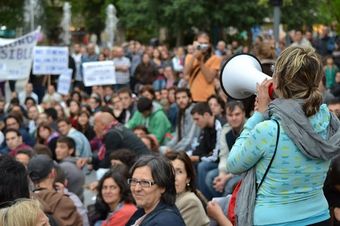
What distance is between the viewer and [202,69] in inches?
497

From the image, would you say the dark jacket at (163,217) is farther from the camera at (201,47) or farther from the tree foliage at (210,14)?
the tree foliage at (210,14)

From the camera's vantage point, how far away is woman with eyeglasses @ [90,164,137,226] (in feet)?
21.0

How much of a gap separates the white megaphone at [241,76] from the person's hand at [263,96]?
16cm

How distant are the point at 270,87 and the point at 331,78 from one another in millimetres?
13904

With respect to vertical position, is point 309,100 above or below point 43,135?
above

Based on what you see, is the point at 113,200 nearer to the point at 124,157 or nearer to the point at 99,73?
the point at 124,157

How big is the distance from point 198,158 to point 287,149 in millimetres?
6328

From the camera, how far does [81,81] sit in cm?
2106

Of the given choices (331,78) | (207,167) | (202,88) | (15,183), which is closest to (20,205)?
(15,183)

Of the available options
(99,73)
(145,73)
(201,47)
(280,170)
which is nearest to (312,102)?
(280,170)

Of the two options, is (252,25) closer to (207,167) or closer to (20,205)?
(207,167)

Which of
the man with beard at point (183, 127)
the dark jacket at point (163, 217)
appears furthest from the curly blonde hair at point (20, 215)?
the man with beard at point (183, 127)

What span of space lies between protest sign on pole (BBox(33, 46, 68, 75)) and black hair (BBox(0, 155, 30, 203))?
12.9m

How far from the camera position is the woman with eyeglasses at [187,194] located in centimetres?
587
